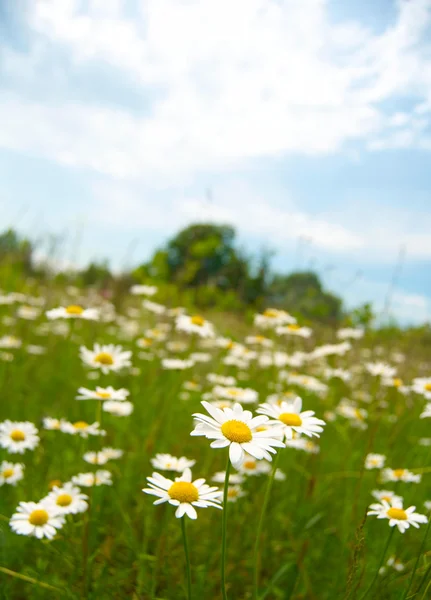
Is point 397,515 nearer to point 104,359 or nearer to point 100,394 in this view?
point 100,394

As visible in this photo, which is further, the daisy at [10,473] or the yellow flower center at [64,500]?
the daisy at [10,473]

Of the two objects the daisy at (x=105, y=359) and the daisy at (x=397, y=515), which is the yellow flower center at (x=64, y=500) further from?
the daisy at (x=397, y=515)

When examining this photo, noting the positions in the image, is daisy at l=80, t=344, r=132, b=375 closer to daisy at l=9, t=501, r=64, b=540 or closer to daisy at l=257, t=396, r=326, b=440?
daisy at l=9, t=501, r=64, b=540

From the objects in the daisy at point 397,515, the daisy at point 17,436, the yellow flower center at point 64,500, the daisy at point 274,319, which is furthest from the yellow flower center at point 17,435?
the daisy at point 274,319

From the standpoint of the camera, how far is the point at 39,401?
3.69 meters

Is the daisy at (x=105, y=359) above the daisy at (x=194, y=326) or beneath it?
beneath

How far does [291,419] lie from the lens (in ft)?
4.18

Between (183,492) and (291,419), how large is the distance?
1.15 ft

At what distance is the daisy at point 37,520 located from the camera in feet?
4.44

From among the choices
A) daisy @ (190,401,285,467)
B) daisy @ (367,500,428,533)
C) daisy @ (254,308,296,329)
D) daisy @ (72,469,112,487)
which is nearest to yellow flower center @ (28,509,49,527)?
daisy @ (72,469,112,487)

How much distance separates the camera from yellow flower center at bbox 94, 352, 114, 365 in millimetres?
1897

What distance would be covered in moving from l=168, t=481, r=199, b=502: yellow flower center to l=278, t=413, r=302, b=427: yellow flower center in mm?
299

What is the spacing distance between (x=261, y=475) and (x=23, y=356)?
2.52m

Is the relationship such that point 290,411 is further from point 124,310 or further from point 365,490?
point 124,310
